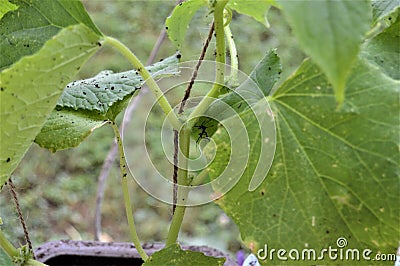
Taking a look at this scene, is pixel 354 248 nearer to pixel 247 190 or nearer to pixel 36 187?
pixel 247 190

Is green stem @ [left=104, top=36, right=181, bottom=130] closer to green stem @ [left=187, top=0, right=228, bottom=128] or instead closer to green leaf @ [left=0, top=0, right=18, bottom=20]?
green stem @ [left=187, top=0, right=228, bottom=128]

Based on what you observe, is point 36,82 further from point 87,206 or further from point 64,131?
point 87,206

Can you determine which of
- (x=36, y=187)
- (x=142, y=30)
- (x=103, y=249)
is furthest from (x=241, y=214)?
(x=142, y=30)

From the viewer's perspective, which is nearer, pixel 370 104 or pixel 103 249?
pixel 370 104

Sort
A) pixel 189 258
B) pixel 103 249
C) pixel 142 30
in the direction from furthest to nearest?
pixel 142 30 → pixel 103 249 → pixel 189 258

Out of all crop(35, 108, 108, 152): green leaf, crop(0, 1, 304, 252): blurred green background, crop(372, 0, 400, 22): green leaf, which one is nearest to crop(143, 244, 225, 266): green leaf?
crop(35, 108, 108, 152): green leaf

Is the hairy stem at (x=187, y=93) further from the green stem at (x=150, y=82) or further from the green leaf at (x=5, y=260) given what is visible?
the green leaf at (x=5, y=260)
